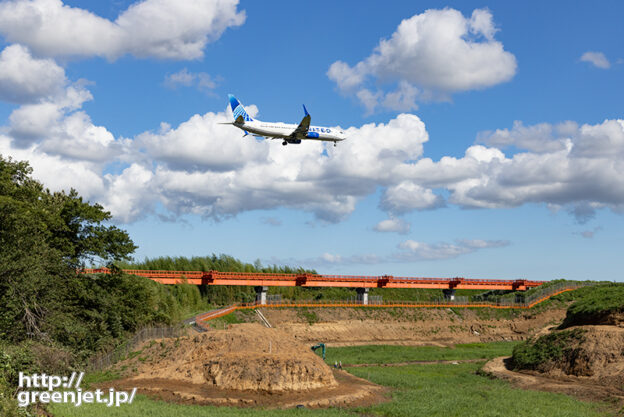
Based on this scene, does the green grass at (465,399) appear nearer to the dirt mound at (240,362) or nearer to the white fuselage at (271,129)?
the dirt mound at (240,362)

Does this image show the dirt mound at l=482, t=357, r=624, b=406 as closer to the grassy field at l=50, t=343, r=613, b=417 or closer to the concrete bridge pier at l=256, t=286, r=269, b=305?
the grassy field at l=50, t=343, r=613, b=417

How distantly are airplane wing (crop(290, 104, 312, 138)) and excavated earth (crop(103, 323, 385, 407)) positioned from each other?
94.2ft

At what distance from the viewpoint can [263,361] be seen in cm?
4109

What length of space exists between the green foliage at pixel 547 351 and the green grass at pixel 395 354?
1397cm

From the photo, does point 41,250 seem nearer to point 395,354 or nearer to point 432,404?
point 432,404

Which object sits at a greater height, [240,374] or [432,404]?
[240,374]

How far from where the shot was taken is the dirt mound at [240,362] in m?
40.2

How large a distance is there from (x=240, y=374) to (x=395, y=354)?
33960mm

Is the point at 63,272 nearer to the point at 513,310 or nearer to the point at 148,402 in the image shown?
the point at 148,402

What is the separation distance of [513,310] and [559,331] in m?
54.5

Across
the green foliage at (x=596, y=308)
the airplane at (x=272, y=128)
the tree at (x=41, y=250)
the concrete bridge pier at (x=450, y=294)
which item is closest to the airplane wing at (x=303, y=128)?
the airplane at (x=272, y=128)

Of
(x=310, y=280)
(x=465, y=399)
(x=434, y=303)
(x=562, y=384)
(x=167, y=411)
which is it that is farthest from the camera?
(x=434, y=303)

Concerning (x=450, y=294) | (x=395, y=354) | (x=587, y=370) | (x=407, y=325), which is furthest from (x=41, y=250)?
(x=450, y=294)

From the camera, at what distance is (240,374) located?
4041 centimetres
